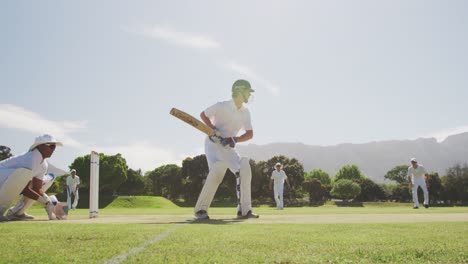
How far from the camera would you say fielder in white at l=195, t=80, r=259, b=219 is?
27.0 feet

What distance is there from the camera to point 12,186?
24.3ft

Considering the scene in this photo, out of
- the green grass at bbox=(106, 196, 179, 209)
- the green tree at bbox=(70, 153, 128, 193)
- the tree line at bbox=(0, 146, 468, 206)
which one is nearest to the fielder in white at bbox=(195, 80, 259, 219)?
the green grass at bbox=(106, 196, 179, 209)

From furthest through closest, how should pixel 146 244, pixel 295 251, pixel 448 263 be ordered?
pixel 146 244, pixel 295 251, pixel 448 263

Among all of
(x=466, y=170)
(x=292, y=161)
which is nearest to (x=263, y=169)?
(x=292, y=161)

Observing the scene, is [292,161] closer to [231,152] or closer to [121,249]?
[231,152]

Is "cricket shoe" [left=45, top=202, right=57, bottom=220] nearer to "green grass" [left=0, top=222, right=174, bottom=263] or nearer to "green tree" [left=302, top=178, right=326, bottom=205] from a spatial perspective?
"green grass" [left=0, top=222, right=174, bottom=263]

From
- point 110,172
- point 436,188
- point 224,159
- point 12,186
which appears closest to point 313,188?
point 436,188

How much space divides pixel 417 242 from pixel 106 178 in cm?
6668

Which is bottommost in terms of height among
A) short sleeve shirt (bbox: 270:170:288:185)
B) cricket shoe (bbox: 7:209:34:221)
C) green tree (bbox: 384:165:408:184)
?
cricket shoe (bbox: 7:209:34:221)

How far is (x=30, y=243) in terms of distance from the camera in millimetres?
3693

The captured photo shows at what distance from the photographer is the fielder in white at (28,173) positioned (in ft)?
24.3

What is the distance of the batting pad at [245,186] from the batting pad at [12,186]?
13.6ft

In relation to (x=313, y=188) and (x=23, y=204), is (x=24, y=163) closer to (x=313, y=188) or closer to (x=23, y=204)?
(x=23, y=204)

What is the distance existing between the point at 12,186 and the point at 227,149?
4149mm
